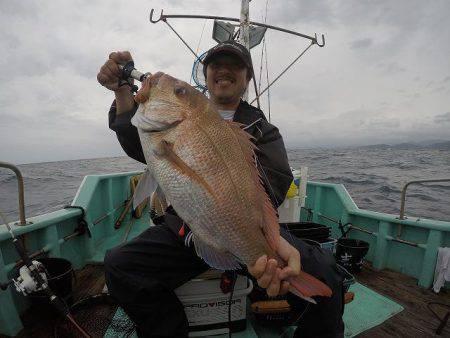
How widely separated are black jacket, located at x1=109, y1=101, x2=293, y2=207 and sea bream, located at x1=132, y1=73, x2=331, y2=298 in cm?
64

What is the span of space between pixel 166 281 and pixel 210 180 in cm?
111

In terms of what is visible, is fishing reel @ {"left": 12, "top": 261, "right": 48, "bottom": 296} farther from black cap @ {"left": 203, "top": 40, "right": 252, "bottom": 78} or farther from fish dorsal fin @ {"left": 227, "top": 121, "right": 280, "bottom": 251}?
black cap @ {"left": 203, "top": 40, "right": 252, "bottom": 78}

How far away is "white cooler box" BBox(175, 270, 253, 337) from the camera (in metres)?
2.33

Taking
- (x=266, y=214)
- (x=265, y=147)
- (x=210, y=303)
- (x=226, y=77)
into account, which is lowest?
(x=210, y=303)

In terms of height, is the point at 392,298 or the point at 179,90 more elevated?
the point at 179,90

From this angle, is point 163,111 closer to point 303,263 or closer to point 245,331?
point 303,263

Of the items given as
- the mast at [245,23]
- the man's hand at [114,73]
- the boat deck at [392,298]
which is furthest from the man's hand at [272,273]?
the mast at [245,23]

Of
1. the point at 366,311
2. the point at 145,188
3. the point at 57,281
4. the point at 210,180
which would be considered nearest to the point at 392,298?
the point at 366,311

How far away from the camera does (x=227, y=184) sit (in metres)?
1.61

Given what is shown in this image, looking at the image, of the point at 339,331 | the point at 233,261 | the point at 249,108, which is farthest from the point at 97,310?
the point at 249,108

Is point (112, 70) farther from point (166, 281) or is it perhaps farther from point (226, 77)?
point (166, 281)

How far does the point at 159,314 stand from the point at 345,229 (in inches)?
161

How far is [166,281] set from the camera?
7.32ft

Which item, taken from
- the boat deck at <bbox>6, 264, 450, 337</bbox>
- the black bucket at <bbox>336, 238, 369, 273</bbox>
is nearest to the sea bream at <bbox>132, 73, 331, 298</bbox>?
the boat deck at <bbox>6, 264, 450, 337</bbox>
